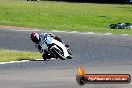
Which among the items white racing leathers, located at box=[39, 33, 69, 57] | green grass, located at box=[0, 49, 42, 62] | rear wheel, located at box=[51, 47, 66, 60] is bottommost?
green grass, located at box=[0, 49, 42, 62]

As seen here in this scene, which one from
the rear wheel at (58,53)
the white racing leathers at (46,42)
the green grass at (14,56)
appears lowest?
the green grass at (14,56)

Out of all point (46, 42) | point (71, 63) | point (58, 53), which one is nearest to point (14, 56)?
point (46, 42)

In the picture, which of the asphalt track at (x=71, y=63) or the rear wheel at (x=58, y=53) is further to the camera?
the rear wheel at (x=58, y=53)

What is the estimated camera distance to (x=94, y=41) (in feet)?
102

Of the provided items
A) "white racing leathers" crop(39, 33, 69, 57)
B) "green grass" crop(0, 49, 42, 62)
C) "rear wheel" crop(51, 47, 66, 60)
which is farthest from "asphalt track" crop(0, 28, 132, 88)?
"green grass" crop(0, 49, 42, 62)

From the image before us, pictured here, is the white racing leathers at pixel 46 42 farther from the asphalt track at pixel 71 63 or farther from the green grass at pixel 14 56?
the green grass at pixel 14 56

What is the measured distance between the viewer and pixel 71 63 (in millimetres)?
20297

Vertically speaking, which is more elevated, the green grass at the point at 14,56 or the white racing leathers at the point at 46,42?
the white racing leathers at the point at 46,42

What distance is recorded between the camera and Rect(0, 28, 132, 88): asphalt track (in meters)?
14.5

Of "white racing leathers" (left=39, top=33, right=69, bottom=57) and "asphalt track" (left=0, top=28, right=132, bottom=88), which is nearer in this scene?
"asphalt track" (left=0, top=28, right=132, bottom=88)

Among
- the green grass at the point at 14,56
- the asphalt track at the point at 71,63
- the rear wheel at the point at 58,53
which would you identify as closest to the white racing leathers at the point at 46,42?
the rear wheel at the point at 58,53

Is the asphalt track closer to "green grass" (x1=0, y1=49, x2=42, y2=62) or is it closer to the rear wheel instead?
the rear wheel

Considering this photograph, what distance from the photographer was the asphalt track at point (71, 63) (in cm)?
1449

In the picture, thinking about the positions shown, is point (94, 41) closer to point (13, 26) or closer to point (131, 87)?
point (13, 26)
